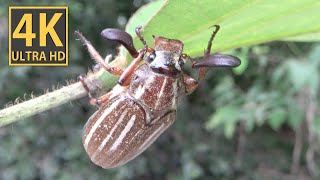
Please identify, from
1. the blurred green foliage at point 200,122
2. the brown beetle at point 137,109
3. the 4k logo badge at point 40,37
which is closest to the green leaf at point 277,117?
the blurred green foliage at point 200,122

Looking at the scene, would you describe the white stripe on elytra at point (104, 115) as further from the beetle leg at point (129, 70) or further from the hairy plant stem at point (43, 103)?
the hairy plant stem at point (43, 103)

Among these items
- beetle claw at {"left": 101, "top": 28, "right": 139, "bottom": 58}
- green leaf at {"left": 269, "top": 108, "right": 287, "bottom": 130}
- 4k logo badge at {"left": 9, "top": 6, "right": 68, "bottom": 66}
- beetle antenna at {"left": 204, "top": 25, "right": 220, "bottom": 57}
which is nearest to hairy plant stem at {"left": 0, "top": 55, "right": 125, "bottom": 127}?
beetle claw at {"left": 101, "top": 28, "right": 139, "bottom": 58}

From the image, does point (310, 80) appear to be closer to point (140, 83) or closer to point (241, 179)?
point (241, 179)

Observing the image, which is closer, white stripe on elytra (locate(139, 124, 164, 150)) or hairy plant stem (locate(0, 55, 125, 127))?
hairy plant stem (locate(0, 55, 125, 127))

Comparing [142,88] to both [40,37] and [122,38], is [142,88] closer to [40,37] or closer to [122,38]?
[122,38]

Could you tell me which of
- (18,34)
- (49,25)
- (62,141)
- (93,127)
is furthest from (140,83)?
(62,141)

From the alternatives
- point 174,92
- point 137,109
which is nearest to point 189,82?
point 174,92

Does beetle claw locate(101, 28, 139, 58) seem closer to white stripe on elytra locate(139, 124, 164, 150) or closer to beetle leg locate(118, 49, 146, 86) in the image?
beetle leg locate(118, 49, 146, 86)
